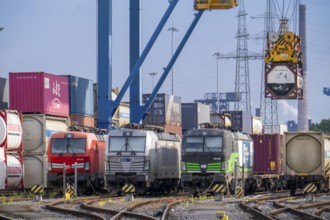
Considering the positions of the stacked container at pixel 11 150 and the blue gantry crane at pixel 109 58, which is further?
the blue gantry crane at pixel 109 58

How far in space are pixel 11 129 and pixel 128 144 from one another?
6169 mm

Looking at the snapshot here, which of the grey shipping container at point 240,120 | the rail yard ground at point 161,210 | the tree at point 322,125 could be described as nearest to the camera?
the rail yard ground at point 161,210

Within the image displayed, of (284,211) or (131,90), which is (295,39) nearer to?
(131,90)

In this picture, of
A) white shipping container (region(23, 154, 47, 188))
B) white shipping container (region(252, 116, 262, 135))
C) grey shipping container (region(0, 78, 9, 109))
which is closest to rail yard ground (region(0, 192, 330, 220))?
white shipping container (region(23, 154, 47, 188))

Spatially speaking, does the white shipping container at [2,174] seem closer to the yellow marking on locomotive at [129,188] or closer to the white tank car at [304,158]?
the yellow marking on locomotive at [129,188]

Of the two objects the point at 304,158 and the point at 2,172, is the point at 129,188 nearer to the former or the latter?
the point at 2,172

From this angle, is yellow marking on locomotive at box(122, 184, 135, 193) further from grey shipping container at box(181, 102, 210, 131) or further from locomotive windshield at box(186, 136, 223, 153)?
grey shipping container at box(181, 102, 210, 131)

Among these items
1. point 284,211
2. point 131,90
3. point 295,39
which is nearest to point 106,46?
point 131,90

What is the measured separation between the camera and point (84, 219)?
24.0m

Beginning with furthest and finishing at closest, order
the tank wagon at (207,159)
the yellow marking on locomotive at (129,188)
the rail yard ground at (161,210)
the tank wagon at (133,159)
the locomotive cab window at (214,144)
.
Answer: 1. the tank wagon at (133,159)
2. the locomotive cab window at (214,144)
3. the tank wagon at (207,159)
4. the yellow marking on locomotive at (129,188)
5. the rail yard ground at (161,210)

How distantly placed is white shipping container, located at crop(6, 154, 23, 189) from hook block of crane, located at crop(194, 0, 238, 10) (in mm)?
13945

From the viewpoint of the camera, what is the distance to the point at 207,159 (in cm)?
A: 3766

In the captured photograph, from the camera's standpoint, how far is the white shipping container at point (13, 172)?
1598 inches

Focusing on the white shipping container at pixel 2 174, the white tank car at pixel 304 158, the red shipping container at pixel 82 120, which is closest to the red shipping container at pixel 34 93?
the red shipping container at pixel 82 120
